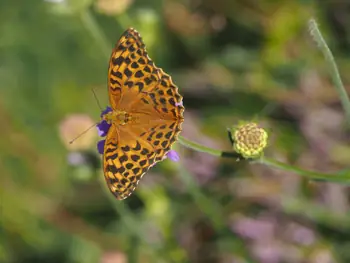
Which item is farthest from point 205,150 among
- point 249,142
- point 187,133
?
point 187,133

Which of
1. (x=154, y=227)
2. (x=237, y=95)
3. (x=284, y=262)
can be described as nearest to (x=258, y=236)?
(x=284, y=262)

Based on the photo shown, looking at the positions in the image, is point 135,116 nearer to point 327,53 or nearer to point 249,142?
point 249,142

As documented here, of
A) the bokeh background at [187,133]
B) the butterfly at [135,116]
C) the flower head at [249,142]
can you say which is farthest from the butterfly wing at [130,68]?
the bokeh background at [187,133]

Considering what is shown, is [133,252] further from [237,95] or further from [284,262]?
[237,95]

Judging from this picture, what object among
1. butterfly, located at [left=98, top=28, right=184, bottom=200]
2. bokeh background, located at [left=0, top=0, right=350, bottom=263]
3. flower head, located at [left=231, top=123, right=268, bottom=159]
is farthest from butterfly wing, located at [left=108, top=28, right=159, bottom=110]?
bokeh background, located at [left=0, top=0, right=350, bottom=263]

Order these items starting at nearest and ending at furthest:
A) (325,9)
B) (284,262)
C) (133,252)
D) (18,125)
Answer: (133,252), (284,262), (325,9), (18,125)
